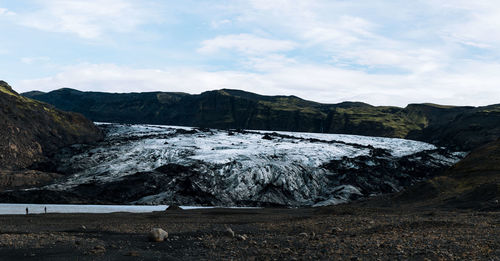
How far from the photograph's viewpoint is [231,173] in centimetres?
6706

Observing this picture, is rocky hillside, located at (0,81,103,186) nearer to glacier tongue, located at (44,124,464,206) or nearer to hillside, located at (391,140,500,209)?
glacier tongue, located at (44,124,464,206)

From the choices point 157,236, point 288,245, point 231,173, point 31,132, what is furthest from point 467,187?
point 31,132

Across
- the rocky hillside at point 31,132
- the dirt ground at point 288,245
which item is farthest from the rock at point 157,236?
the rocky hillside at point 31,132

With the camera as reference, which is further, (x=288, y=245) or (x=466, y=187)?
(x=466, y=187)

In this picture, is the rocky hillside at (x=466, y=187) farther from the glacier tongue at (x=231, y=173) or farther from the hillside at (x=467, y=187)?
the glacier tongue at (x=231, y=173)

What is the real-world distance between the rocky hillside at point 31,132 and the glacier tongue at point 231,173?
5.17 m

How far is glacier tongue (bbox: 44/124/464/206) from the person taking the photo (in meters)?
60.8

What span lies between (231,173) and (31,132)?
4299 centimetres

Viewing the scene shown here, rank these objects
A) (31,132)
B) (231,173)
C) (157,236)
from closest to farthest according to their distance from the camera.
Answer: (157,236) < (231,173) < (31,132)

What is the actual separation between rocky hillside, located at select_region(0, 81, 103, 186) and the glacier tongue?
204 inches

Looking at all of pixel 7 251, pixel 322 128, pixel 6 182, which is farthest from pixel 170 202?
pixel 322 128

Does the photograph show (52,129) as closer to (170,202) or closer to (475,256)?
(170,202)

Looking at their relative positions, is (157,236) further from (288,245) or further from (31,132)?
(31,132)

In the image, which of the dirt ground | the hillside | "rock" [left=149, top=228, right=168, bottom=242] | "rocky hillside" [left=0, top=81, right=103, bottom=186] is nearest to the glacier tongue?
"rocky hillside" [left=0, top=81, right=103, bottom=186]
